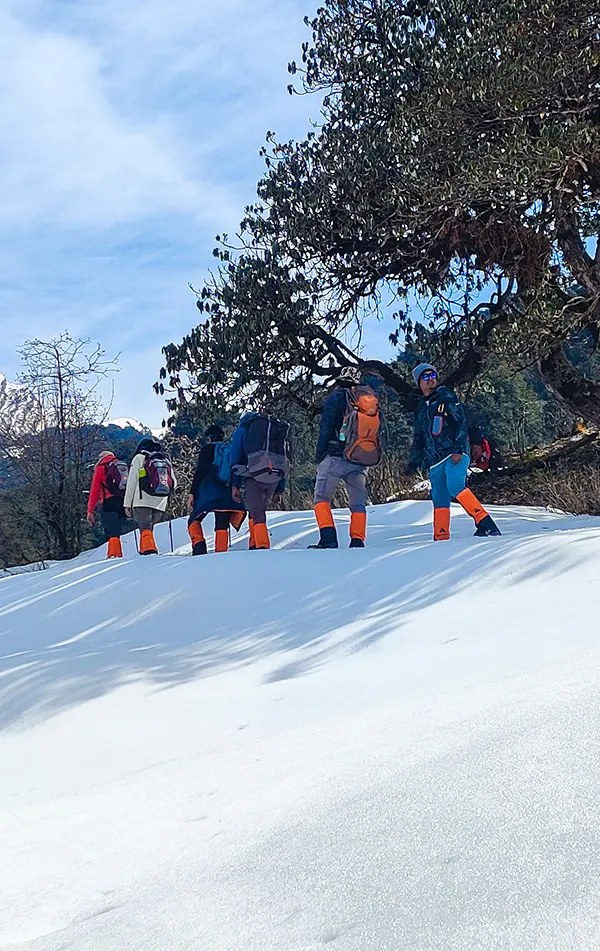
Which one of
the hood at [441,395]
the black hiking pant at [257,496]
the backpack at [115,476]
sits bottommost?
the black hiking pant at [257,496]

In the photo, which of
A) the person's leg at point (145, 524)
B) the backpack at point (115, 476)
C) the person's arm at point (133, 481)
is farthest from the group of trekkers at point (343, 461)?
the backpack at point (115, 476)

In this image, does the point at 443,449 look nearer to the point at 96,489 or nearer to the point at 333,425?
the point at 333,425

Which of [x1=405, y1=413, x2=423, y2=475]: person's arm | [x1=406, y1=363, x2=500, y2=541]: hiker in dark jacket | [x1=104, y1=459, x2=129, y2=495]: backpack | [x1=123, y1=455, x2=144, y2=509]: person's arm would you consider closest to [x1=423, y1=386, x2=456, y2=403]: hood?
[x1=406, y1=363, x2=500, y2=541]: hiker in dark jacket

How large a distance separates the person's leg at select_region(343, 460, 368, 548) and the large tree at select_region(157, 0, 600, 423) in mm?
4045

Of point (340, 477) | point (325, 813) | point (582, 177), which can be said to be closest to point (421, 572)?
point (340, 477)

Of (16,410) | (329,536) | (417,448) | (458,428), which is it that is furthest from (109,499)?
(16,410)

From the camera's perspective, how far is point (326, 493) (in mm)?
8422

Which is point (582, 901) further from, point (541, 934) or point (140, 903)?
point (140, 903)

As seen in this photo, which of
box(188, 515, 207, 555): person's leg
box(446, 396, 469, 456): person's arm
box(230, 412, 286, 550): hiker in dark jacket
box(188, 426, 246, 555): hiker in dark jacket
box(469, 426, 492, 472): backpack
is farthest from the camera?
box(188, 515, 207, 555): person's leg

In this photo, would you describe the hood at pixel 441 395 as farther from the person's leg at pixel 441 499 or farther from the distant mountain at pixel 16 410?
the distant mountain at pixel 16 410

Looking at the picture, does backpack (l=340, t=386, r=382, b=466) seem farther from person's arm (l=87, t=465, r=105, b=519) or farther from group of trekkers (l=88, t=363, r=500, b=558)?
person's arm (l=87, t=465, r=105, b=519)

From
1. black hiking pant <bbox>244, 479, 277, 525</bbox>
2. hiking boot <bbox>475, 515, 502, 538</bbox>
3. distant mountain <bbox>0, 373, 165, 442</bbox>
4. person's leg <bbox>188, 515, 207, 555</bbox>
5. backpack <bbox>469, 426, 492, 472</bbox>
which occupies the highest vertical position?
distant mountain <bbox>0, 373, 165, 442</bbox>

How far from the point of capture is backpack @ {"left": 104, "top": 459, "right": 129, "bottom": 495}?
428 inches

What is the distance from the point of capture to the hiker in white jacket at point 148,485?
33.0 ft
